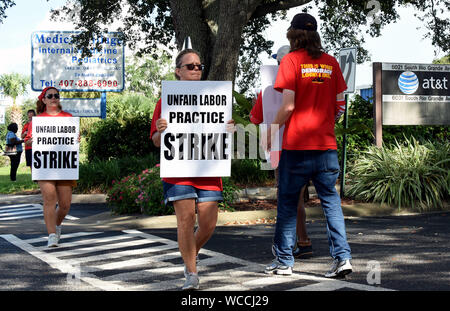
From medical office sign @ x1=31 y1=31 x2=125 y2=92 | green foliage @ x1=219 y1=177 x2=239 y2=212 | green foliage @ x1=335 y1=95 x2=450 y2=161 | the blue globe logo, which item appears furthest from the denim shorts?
medical office sign @ x1=31 y1=31 x2=125 y2=92

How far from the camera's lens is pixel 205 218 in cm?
521

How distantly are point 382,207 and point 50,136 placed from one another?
19.9 ft

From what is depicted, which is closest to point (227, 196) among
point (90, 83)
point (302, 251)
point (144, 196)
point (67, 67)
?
point (144, 196)

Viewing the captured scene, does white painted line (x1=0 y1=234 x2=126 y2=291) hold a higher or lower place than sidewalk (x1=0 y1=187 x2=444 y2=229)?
lower

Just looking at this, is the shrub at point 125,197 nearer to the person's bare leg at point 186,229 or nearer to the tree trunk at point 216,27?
the tree trunk at point 216,27

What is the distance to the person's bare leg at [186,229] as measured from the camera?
16.6 feet

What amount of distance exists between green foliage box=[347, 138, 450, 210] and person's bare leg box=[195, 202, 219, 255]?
673 centimetres

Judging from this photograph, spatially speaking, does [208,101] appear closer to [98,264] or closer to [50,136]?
[98,264]

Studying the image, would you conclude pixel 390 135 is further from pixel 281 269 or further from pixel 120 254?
pixel 281 269

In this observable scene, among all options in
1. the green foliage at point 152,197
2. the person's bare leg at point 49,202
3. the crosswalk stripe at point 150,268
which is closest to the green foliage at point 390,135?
the green foliage at point 152,197

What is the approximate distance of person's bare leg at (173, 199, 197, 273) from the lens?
5.07 meters

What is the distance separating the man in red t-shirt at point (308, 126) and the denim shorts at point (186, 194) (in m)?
0.72

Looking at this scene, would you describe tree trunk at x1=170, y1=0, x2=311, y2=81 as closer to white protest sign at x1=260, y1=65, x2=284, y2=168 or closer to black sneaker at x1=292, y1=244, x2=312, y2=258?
black sneaker at x1=292, y1=244, x2=312, y2=258
